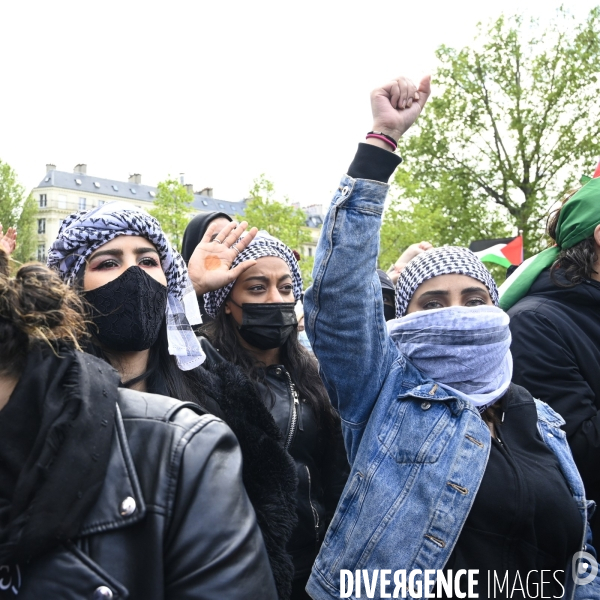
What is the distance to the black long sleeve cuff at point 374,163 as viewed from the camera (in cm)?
220

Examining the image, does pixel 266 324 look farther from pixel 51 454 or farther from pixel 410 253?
pixel 51 454

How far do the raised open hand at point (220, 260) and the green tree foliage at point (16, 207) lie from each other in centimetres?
3438

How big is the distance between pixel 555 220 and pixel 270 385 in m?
1.74

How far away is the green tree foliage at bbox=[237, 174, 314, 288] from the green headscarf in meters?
23.7

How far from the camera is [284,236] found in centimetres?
2727

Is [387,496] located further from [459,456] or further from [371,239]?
[371,239]

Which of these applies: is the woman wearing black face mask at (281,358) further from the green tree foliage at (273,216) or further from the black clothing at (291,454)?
the green tree foliage at (273,216)

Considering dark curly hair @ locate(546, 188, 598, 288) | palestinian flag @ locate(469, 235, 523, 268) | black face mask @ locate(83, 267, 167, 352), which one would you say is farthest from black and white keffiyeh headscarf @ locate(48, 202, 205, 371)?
palestinian flag @ locate(469, 235, 523, 268)

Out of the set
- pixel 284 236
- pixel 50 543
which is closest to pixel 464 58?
pixel 284 236

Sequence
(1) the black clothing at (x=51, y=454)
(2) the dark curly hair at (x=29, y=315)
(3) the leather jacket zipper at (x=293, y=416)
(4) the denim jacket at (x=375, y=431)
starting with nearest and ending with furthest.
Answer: (1) the black clothing at (x=51, y=454) → (2) the dark curly hair at (x=29, y=315) → (4) the denim jacket at (x=375, y=431) → (3) the leather jacket zipper at (x=293, y=416)

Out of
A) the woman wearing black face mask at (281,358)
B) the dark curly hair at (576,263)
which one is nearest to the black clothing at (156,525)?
the woman wearing black face mask at (281,358)

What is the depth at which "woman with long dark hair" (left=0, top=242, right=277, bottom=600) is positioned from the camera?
56.6 inches

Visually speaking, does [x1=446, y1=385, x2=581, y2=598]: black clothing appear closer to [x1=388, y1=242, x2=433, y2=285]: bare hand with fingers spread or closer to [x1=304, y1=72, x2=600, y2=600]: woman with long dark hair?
[x1=304, y1=72, x2=600, y2=600]: woman with long dark hair

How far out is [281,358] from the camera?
11.7 feet
